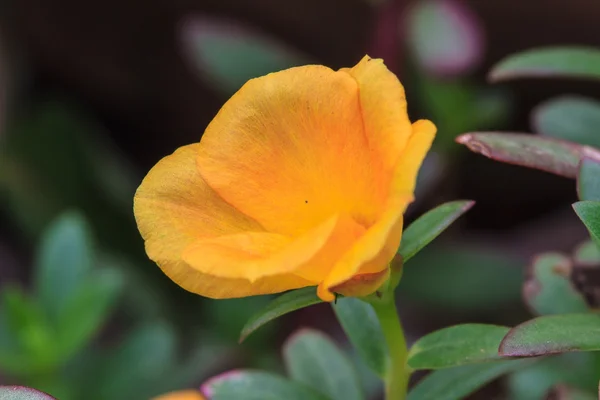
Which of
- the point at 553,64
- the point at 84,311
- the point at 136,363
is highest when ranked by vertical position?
the point at 553,64

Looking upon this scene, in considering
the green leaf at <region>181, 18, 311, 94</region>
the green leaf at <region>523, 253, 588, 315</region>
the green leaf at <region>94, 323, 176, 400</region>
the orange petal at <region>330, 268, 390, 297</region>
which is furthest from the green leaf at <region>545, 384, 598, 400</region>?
the green leaf at <region>181, 18, 311, 94</region>

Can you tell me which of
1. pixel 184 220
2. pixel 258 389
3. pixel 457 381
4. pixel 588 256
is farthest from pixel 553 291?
pixel 184 220

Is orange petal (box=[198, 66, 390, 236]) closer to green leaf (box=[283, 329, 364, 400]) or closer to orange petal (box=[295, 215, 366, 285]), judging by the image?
orange petal (box=[295, 215, 366, 285])

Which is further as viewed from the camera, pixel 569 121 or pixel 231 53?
pixel 231 53

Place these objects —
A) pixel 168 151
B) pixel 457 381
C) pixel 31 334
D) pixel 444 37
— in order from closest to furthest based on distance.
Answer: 1. pixel 457 381
2. pixel 31 334
3. pixel 444 37
4. pixel 168 151

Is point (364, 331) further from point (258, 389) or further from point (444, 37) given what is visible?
point (444, 37)
